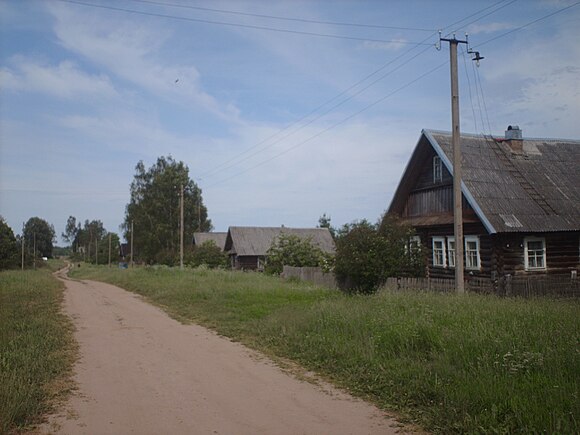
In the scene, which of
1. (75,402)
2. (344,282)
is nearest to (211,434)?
(75,402)

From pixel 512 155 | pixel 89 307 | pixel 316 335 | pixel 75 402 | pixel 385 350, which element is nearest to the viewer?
pixel 75 402

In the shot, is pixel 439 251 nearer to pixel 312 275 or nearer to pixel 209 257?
pixel 312 275

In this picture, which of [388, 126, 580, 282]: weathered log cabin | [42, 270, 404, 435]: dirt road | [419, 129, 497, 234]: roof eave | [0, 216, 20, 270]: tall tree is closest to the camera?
[42, 270, 404, 435]: dirt road

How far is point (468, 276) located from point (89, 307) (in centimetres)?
1571

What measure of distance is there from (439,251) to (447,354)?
1759 centimetres

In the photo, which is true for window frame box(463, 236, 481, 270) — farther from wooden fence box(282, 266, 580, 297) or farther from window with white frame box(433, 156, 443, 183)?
window with white frame box(433, 156, 443, 183)

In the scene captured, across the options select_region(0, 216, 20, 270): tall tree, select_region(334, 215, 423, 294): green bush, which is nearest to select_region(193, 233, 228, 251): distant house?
select_region(0, 216, 20, 270): tall tree

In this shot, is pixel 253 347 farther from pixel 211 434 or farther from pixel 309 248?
pixel 309 248

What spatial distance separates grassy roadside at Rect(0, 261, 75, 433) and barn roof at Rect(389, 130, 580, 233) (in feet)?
51.7

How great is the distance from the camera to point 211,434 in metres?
5.51

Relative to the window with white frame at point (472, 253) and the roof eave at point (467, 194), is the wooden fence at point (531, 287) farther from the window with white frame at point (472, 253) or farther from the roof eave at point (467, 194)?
the window with white frame at point (472, 253)

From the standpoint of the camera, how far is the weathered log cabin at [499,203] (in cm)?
2067

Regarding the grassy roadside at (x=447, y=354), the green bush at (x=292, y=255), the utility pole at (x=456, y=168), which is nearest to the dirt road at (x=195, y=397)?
the grassy roadside at (x=447, y=354)

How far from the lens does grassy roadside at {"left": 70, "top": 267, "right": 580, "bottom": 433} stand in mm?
5535
